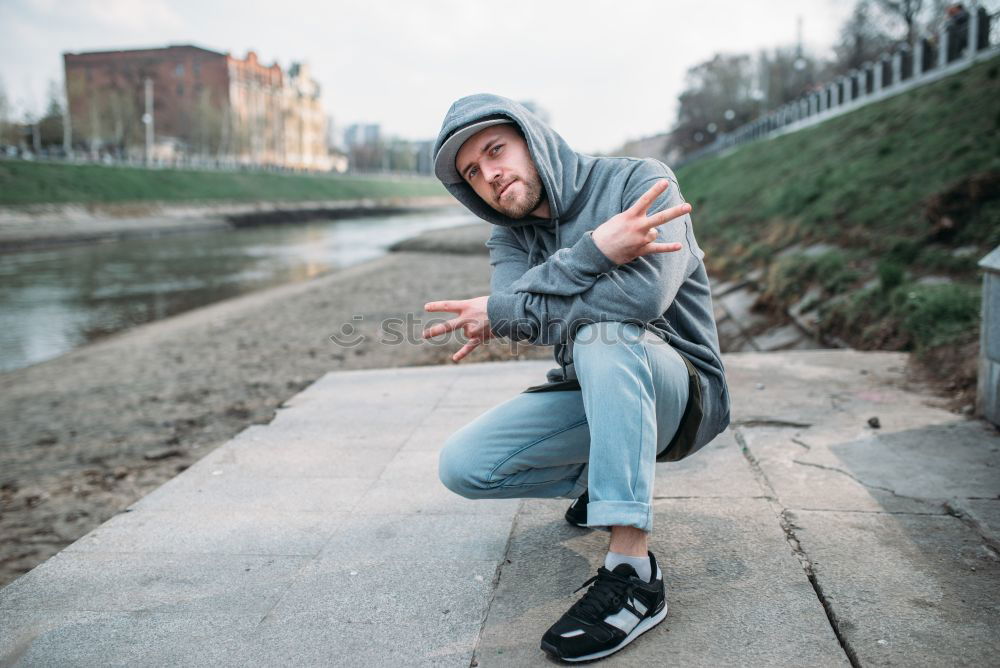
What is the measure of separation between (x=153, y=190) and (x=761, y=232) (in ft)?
116

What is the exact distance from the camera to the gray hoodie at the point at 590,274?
6.32ft

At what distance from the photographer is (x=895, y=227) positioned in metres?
6.61

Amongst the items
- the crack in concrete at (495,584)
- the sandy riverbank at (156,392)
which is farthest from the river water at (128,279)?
the crack in concrete at (495,584)

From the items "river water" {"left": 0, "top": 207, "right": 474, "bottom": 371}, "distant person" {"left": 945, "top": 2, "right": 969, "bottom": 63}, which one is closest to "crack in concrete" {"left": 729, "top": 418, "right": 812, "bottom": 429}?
"river water" {"left": 0, "top": 207, "right": 474, "bottom": 371}

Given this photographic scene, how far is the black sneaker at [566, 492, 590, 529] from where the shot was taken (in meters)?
2.38

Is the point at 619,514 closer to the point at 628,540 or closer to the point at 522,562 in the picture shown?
the point at 628,540

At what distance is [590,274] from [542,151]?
1.42ft

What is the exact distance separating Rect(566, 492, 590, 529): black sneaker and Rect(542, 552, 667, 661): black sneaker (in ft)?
1.70

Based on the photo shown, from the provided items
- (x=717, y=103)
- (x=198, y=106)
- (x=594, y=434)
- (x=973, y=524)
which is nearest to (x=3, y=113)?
(x=198, y=106)

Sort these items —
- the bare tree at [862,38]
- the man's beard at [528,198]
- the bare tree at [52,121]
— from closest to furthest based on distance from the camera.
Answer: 1. the man's beard at [528,198]
2. the bare tree at [862,38]
3. the bare tree at [52,121]

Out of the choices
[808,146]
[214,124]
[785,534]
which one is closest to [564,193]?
[785,534]

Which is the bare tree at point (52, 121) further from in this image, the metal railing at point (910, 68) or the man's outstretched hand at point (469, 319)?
the man's outstretched hand at point (469, 319)

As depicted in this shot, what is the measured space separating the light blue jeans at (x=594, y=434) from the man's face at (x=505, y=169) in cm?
Result: 47

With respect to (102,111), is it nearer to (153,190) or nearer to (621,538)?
(153,190)
